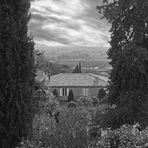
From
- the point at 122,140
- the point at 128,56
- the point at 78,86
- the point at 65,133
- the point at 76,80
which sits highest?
the point at 128,56

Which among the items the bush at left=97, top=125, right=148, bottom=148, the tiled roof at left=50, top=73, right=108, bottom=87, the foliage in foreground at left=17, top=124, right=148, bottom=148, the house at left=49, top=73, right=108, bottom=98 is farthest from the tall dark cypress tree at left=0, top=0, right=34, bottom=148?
the tiled roof at left=50, top=73, right=108, bottom=87

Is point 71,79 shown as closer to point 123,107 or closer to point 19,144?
point 123,107

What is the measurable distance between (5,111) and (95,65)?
102 metres

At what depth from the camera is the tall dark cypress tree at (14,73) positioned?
7.05 meters

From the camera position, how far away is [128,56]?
14992 mm

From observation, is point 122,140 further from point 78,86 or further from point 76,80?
point 76,80

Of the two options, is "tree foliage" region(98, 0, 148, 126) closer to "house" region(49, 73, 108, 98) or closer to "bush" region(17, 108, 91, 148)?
"bush" region(17, 108, 91, 148)

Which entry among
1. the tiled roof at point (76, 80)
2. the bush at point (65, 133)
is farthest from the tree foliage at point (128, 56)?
the tiled roof at point (76, 80)

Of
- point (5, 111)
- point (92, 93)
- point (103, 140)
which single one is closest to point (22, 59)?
point (5, 111)

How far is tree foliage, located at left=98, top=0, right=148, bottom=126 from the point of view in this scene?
1505 cm

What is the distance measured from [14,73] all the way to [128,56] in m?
8.77

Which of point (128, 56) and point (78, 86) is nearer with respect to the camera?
point (128, 56)

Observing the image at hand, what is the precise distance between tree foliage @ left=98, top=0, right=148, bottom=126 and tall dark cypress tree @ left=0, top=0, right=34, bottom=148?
8.40 meters

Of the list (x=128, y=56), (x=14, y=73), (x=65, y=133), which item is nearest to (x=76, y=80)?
(x=128, y=56)
